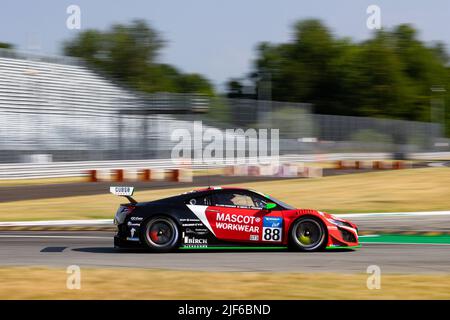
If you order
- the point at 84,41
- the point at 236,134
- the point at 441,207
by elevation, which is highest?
the point at 84,41

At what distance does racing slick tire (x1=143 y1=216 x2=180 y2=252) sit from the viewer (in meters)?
11.0

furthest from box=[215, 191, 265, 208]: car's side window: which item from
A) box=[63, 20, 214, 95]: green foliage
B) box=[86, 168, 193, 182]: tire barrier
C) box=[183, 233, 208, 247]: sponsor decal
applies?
box=[63, 20, 214, 95]: green foliage

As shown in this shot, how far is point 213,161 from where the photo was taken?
128 feet

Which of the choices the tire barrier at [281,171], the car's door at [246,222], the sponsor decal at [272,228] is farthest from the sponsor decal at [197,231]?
the tire barrier at [281,171]

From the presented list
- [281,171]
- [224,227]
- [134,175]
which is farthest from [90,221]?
[281,171]

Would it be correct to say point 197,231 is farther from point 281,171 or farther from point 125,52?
point 125,52

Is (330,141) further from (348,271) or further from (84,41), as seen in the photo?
(84,41)

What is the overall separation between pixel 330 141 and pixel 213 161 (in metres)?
13.1

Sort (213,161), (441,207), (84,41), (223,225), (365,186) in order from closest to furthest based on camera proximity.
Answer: (223,225)
(441,207)
(365,186)
(213,161)
(84,41)

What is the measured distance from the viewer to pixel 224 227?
1101 cm

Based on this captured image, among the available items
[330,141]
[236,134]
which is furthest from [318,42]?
[236,134]

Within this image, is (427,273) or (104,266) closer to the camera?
(427,273)

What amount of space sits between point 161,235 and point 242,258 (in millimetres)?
1390

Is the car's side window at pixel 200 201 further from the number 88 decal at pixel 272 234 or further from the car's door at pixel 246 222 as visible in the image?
the number 88 decal at pixel 272 234
